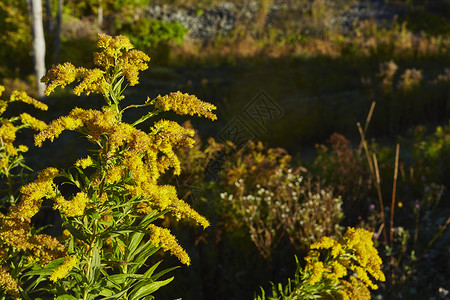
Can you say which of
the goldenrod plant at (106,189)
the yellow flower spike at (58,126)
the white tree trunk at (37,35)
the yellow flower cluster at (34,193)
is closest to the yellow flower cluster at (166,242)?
the goldenrod plant at (106,189)

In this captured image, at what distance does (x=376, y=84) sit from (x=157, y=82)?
5683mm

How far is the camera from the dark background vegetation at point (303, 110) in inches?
164

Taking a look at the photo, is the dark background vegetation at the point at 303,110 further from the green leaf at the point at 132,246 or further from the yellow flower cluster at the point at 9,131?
the yellow flower cluster at the point at 9,131

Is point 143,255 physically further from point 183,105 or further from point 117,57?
point 117,57

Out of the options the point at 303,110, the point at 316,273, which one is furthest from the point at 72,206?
the point at 303,110

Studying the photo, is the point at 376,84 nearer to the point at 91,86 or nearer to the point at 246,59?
the point at 246,59

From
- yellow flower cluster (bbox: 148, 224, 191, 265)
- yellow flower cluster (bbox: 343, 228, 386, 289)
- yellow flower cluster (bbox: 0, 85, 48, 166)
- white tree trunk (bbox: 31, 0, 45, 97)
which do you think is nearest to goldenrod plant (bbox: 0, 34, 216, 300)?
yellow flower cluster (bbox: 148, 224, 191, 265)

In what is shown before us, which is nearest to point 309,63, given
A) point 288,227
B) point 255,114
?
point 255,114

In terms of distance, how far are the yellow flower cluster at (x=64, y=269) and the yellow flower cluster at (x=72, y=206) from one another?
0.68 feet

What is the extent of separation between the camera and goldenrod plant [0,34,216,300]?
5.70 feet

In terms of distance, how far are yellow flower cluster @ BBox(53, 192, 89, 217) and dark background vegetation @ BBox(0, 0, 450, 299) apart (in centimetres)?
134

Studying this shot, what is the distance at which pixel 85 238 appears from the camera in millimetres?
1979

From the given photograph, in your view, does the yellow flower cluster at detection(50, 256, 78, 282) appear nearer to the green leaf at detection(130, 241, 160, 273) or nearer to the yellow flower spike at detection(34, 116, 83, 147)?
the green leaf at detection(130, 241, 160, 273)

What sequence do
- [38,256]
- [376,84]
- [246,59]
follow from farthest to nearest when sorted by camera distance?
[246,59] → [376,84] → [38,256]
